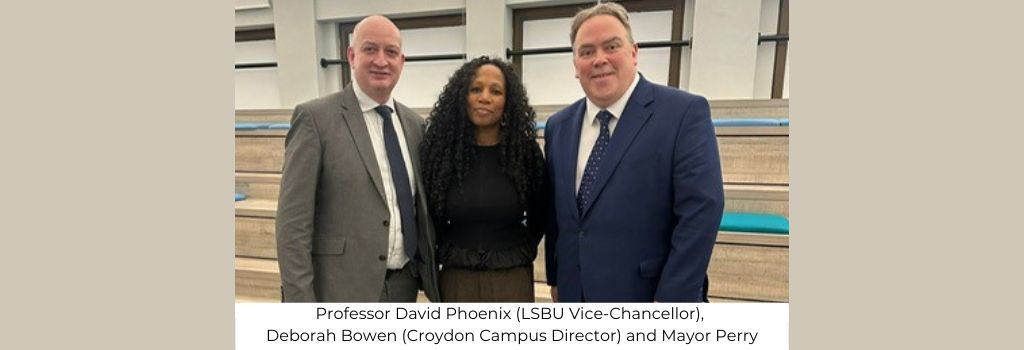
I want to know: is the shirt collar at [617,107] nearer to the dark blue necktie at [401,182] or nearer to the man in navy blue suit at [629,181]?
the man in navy blue suit at [629,181]

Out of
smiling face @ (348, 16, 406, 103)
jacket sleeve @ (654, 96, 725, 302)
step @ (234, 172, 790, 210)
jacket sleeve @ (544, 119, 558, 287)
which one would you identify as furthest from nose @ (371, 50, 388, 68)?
step @ (234, 172, 790, 210)

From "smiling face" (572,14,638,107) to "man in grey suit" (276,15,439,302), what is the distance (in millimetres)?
408

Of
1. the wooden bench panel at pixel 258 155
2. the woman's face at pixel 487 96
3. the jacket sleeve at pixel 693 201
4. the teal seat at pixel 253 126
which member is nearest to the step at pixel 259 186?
the wooden bench panel at pixel 258 155

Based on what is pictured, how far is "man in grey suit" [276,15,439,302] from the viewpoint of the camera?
33.1 inches

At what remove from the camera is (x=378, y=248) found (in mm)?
877

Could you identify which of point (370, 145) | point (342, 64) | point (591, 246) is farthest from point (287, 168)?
point (342, 64)

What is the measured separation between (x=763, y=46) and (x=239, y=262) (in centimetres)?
226

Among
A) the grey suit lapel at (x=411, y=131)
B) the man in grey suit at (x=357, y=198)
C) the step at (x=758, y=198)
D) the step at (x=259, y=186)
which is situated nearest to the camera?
the man in grey suit at (x=357, y=198)

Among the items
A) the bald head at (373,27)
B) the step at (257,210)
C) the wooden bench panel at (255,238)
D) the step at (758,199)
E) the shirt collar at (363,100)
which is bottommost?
the wooden bench panel at (255,238)

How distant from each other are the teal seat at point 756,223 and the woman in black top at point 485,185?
2.36 ft

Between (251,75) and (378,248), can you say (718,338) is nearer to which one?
(378,248)

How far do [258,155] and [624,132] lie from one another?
6.17 ft

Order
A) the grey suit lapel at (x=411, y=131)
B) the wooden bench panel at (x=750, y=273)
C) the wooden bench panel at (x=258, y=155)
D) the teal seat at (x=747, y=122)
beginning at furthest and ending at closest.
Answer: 1. the wooden bench panel at (x=258, y=155)
2. the teal seat at (x=747, y=122)
3. the wooden bench panel at (x=750, y=273)
4. the grey suit lapel at (x=411, y=131)

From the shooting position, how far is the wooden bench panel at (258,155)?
198 cm
